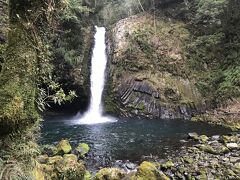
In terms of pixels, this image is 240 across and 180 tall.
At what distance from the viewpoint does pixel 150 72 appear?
785 inches

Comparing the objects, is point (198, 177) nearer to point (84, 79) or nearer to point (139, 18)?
point (84, 79)

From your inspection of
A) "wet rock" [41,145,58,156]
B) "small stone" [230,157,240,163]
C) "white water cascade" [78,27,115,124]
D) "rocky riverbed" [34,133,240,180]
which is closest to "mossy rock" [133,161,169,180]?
"rocky riverbed" [34,133,240,180]

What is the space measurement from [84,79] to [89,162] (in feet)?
34.5

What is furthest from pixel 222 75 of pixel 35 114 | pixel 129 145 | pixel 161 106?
pixel 35 114

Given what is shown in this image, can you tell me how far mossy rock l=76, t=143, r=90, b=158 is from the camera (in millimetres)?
10295

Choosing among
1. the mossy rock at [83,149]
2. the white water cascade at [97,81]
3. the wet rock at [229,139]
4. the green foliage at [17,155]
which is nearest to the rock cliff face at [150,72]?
the white water cascade at [97,81]

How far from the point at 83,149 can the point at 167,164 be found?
3.23 metres

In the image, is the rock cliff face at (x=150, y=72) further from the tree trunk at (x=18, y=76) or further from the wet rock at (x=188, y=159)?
the tree trunk at (x=18, y=76)

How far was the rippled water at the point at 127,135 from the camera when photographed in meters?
10.6

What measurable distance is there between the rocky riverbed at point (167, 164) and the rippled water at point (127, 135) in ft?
1.64

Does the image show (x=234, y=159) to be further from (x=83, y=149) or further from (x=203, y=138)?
(x=83, y=149)

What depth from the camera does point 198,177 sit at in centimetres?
816

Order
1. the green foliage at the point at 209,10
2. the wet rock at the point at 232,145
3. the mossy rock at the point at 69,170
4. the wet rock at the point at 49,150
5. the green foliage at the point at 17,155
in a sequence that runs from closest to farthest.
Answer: the green foliage at the point at 17,155, the mossy rock at the point at 69,170, the wet rock at the point at 49,150, the wet rock at the point at 232,145, the green foliage at the point at 209,10

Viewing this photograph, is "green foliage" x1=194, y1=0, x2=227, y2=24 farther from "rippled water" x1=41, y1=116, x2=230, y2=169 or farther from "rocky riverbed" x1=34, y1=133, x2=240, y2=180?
"rocky riverbed" x1=34, y1=133, x2=240, y2=180
